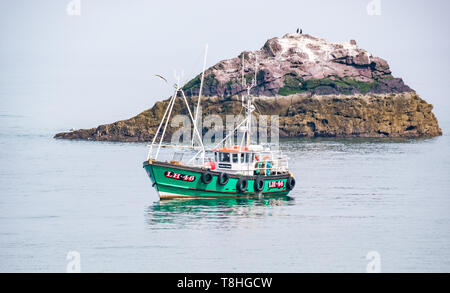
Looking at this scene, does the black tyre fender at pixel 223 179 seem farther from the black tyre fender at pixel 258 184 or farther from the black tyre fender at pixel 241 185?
the black tyre fender at pixel 258 184

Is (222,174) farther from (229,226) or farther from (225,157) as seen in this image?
(229,226)

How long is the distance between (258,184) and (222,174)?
2.98 metres

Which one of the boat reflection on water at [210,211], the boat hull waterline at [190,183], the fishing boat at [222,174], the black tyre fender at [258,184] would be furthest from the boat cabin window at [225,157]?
the boat reflection on water at [210,211]

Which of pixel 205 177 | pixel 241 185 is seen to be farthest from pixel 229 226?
pixel 241 185

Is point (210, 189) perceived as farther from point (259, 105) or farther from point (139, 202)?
point (259, 105)

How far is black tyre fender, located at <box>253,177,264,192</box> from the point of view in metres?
42.8

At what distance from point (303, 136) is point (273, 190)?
8284 cm

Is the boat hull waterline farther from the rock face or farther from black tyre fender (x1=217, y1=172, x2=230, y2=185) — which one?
the rock face

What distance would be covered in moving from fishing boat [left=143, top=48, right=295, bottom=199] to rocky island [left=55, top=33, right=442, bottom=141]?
268 feet

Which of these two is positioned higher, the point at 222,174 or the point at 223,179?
the point at 222,174

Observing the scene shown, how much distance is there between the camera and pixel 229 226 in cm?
3481

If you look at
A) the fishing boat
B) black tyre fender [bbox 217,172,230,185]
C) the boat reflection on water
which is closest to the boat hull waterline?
the fishing boat

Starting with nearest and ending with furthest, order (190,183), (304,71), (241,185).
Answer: (190,183) → (241,185) → (304,71)
